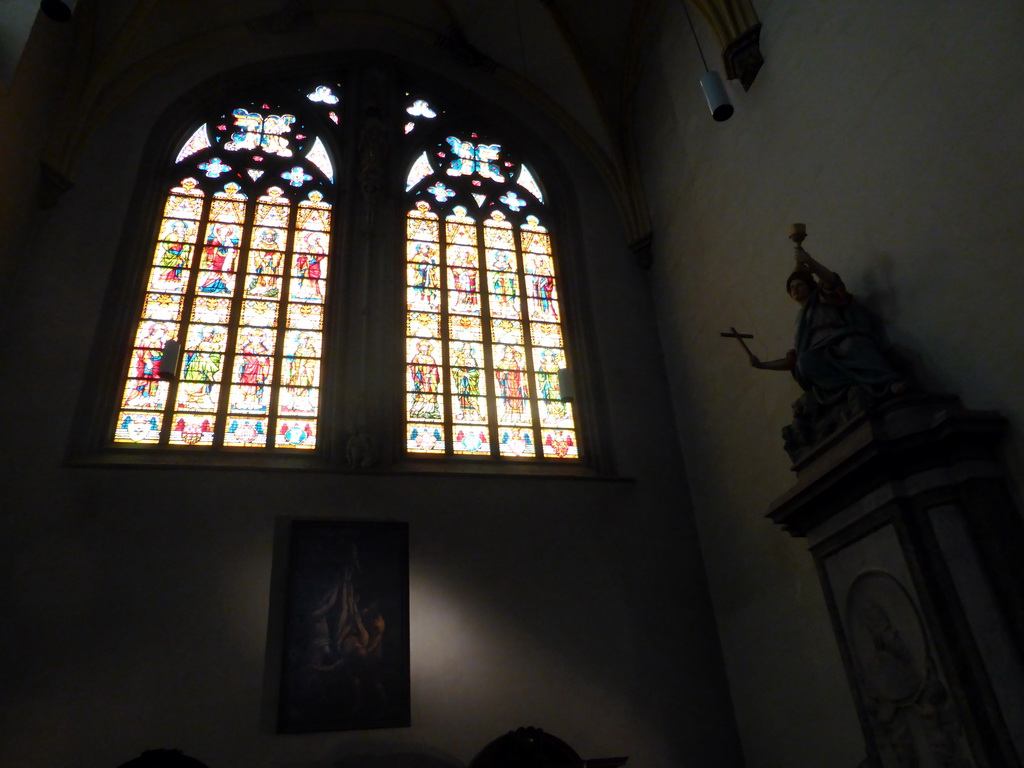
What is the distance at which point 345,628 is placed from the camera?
625 centimetres

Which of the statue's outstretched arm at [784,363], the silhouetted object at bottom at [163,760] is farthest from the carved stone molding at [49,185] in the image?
the statue's outstretched arm at [784,363]

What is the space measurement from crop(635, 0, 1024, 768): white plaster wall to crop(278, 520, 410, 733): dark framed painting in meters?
2.81

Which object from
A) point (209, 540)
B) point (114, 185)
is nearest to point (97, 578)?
point (209, 540)

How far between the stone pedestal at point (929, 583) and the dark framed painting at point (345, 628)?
327cm

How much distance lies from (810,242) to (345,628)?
15.1ft

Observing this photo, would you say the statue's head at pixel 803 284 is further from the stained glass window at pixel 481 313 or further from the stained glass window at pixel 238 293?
the stained glass window at pixel 238 293

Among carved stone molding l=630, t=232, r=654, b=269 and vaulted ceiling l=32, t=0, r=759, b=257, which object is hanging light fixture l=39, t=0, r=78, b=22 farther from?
carved stone molding l=630, t=232, r=654, b=269

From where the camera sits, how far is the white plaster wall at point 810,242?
A: 4438 mm

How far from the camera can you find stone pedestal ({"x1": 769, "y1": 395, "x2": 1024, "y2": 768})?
156 inches

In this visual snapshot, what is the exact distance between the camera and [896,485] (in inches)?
179

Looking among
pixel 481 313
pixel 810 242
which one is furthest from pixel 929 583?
pixel 481 313

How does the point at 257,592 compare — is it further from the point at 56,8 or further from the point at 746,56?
the point at 746,56

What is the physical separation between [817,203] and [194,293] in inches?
226

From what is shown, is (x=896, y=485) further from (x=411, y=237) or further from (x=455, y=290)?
(x=411, y=237)
